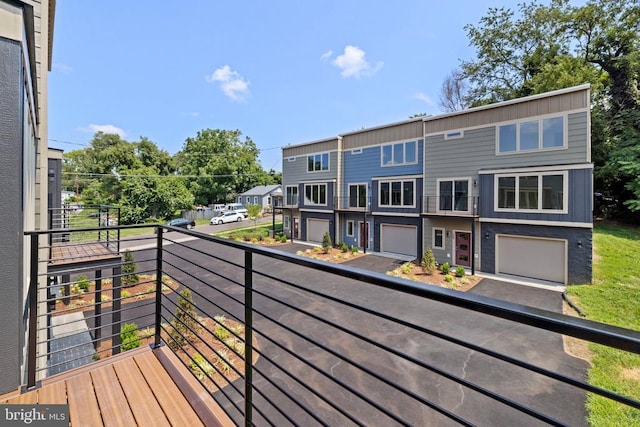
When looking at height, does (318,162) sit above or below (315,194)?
above

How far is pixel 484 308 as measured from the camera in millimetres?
674

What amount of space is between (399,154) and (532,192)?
5.41 meters

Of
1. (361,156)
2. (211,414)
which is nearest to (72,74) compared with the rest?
(361,156)

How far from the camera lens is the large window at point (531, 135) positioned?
896 centimetres

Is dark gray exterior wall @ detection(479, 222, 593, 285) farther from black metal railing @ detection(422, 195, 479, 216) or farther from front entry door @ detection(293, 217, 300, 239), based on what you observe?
front entry door @ detection(293, 217, 300, 239)

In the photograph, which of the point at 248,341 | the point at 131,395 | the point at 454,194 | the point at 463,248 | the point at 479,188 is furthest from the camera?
the point at 454,194

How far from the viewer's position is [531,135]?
9.45 meters

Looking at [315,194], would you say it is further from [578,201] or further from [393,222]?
[578,201]

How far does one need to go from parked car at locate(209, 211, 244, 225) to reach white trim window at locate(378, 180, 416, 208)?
15.6m

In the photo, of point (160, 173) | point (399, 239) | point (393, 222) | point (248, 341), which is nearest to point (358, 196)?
point (393, 222)

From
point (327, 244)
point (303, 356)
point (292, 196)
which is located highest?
point (292, 196)

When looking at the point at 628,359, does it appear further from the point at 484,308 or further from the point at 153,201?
the point at 153,201

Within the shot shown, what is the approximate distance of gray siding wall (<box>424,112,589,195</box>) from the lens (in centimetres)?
859

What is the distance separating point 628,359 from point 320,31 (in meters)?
12.3
